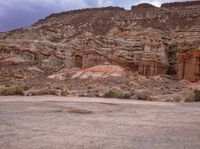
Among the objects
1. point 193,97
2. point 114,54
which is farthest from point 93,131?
point 114,54

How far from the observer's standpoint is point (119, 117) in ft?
37.0

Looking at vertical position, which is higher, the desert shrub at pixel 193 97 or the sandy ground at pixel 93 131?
the sandy ground at pixel 93 131

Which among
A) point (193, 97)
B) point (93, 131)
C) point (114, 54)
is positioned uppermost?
point (114, 54)

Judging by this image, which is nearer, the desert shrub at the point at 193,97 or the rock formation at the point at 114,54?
the desert shrub at the point at 193,97

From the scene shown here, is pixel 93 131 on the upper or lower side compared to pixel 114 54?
lower

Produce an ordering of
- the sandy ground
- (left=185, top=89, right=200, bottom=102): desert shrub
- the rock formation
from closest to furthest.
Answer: the sandy ground → (left=185, top=89, right=200, bottom=102): desert shrub → the rock formation

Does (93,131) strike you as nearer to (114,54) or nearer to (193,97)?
(193,97)

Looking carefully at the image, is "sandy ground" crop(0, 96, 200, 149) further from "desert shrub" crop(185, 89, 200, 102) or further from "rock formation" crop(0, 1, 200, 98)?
"rock formation" crop(0, 1, 200, 98)

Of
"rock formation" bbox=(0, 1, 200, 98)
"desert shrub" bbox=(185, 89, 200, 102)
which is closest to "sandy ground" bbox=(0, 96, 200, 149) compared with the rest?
"desert shrub" bbox=(185, 89, 200, 102)

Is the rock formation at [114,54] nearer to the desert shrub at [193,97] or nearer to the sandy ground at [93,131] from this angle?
the desert shrub at [193,97]

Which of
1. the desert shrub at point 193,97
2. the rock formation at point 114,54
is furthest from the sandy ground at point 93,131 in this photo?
the rock formation at point 114,54

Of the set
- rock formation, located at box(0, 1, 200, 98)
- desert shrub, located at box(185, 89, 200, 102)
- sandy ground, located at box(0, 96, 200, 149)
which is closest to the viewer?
sandy ground, located at box(0, 96, 200, 149)

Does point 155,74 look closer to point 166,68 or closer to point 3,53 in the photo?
point 166,68

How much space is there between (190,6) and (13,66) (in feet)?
222
